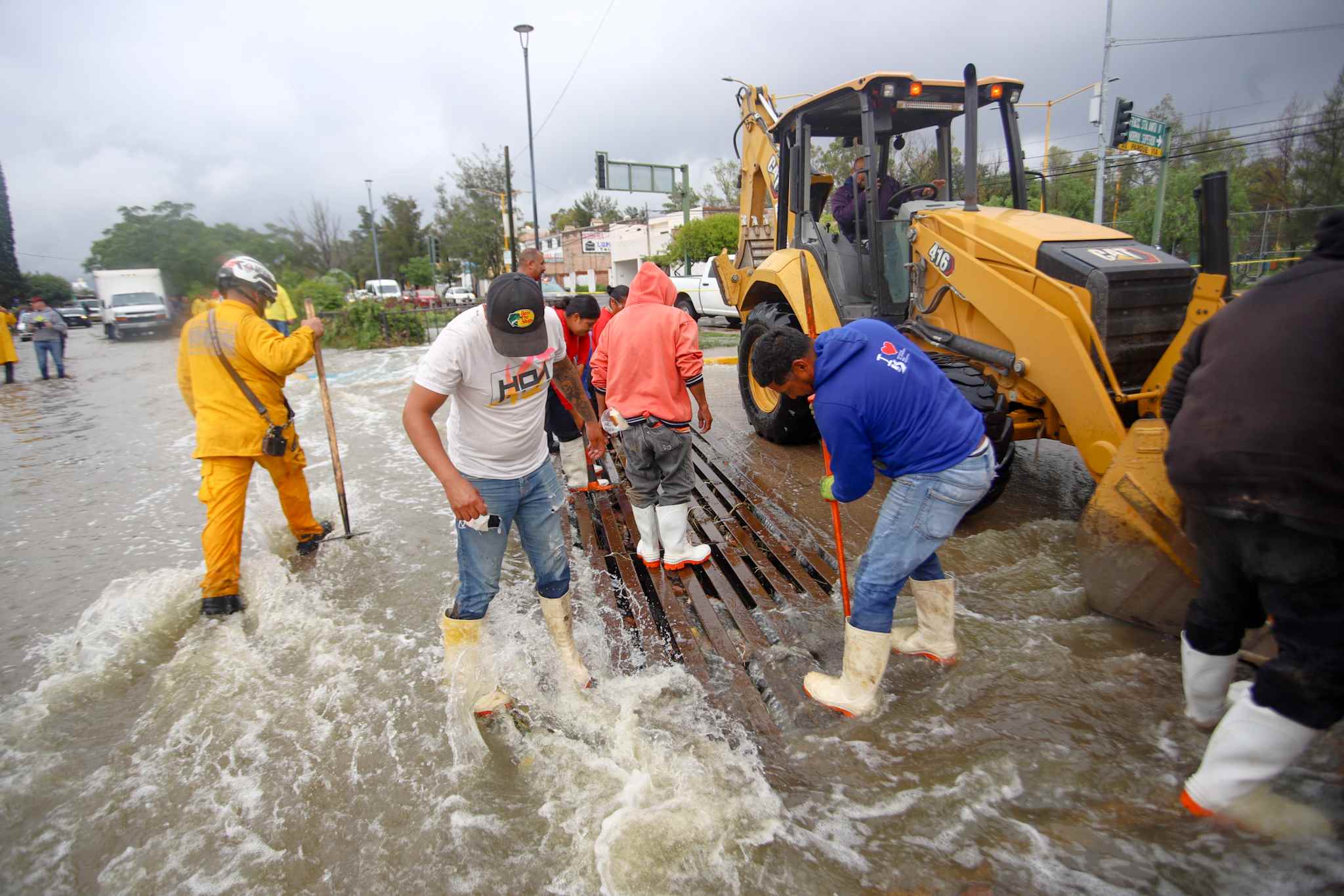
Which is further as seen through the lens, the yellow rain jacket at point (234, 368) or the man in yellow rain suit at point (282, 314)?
the man in yellow rain suit at point (282, 314)

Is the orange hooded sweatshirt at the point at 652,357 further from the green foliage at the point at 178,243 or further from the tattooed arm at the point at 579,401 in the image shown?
the green foliage at the point at 178,243

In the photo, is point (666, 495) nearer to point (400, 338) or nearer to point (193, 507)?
point (193, 507)

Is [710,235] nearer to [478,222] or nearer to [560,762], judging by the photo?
[478,222]

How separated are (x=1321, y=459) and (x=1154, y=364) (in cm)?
219

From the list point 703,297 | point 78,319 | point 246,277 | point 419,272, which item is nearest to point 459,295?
point 419,272

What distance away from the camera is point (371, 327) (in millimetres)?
18406

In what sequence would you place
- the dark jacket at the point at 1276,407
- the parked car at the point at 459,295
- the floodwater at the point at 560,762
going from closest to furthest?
the dark jacket at the point at 1276,407 → the floodwater at the point at 560,762 → the parked car at the point at 459,295

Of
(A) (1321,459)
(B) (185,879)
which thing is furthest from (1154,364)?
(B) (185,879)

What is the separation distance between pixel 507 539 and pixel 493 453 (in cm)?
41

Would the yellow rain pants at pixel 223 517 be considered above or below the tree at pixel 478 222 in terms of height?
below

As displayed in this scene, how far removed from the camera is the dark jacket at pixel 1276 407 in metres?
1.79

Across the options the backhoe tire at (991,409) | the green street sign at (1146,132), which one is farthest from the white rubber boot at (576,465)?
the green street sign at (1146,132)

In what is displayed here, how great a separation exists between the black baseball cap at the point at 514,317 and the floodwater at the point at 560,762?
1.59m

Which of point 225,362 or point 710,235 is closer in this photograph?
point 225,362
